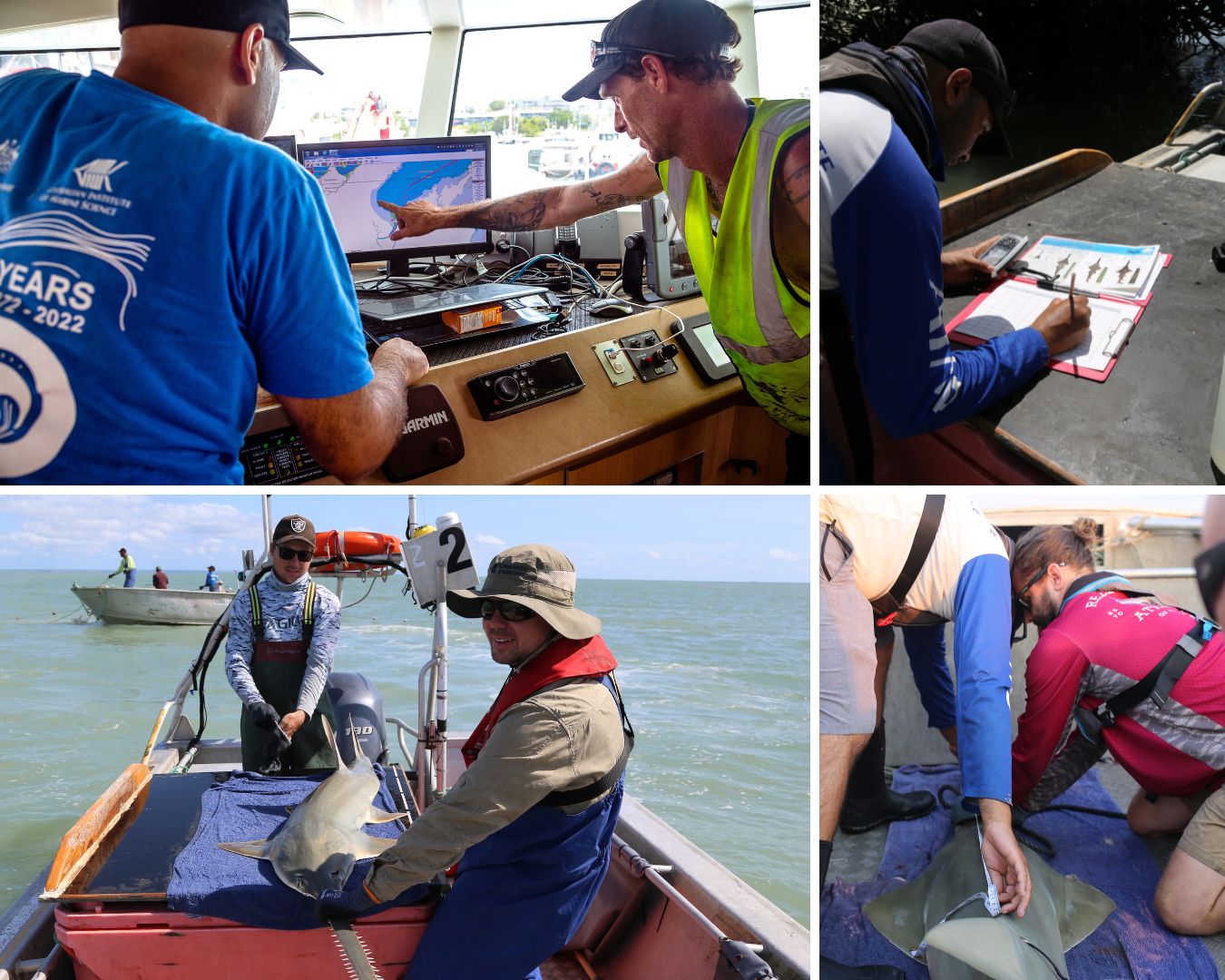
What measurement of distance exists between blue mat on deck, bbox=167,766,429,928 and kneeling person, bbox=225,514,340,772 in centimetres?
68

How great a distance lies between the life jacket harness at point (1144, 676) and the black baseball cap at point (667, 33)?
1.02 metres

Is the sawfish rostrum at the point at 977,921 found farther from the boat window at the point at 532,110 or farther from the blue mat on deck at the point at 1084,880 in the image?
the boat window at the point at 532,110

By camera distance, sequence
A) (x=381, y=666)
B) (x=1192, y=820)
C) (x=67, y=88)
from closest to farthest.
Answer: (x=67, y=88), (x=1192, y=820), (x=381, y=666)

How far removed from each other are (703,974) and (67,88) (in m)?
1.73

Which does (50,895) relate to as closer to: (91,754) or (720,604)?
(91,754)

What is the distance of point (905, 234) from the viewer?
1.21 m

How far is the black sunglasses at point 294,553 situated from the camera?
2371 mm

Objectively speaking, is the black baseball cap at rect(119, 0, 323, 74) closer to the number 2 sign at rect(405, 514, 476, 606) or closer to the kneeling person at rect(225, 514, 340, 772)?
the number 2 sign at rect(405, 514, 476, 606)

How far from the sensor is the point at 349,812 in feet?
5.09

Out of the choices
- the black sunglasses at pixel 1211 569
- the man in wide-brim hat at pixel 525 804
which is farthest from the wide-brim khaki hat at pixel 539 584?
the black sunglasses at pixel 1211 569

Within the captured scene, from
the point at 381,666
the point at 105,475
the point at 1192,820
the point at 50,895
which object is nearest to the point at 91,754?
the point at 381,666

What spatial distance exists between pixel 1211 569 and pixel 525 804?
1044 millimetres

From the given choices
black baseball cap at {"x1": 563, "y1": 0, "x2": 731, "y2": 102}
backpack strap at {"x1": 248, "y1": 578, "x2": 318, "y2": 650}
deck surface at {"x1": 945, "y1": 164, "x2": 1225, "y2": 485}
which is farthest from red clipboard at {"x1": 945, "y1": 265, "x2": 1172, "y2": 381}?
backpack strap at {"x1": 248, "y1": 578, "x2": 318, "y2": 650}

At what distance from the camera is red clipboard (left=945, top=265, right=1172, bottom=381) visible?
1462mm
